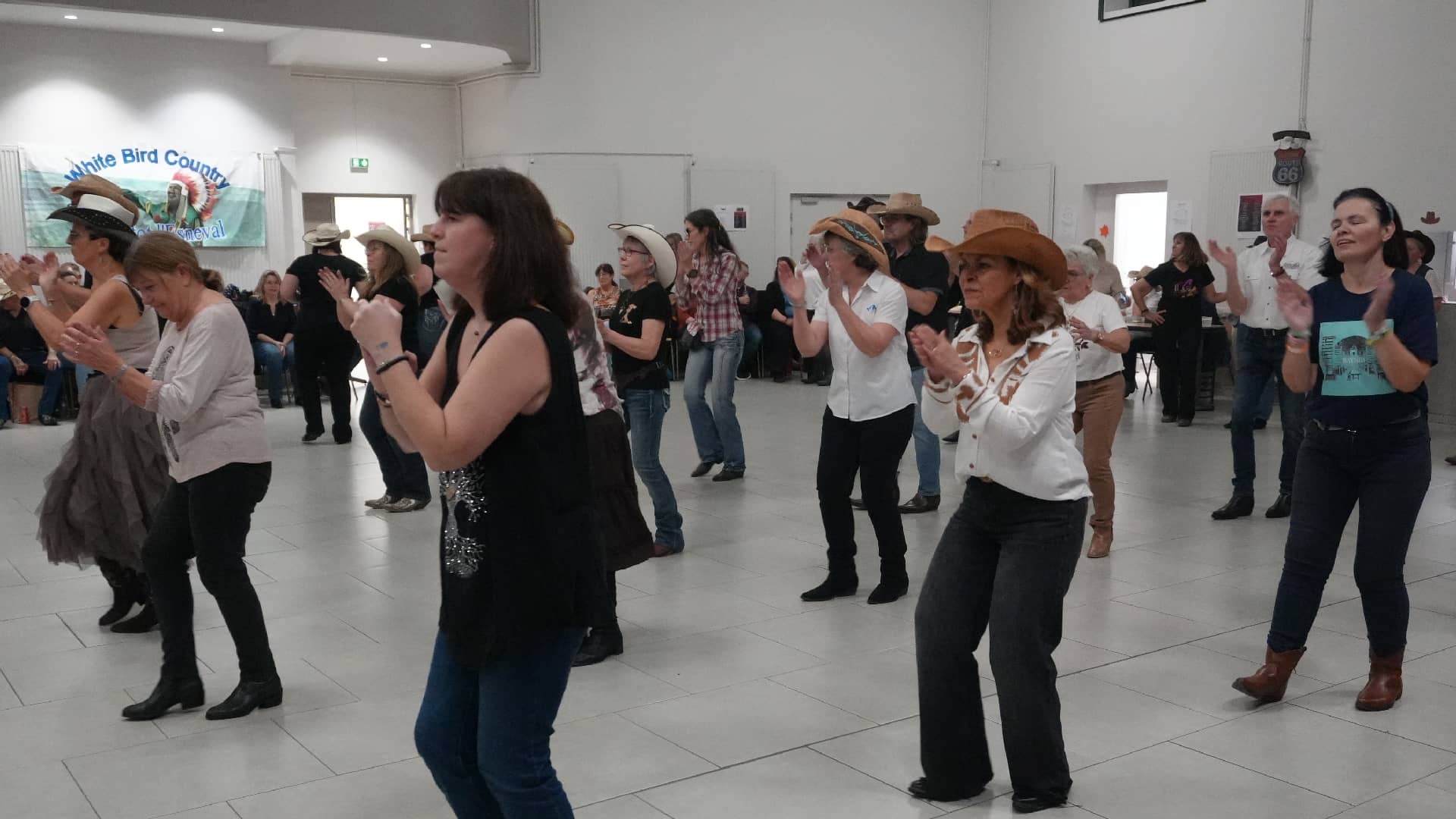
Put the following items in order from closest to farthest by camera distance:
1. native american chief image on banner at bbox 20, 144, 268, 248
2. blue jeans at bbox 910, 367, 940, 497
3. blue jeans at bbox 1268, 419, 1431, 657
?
blue jeans at bbox 1268, 419, 1431, 657, blue jeans at bbox 910, 367, 940, 497, native american chief image on banner at bbox 20, 144, 268, 248

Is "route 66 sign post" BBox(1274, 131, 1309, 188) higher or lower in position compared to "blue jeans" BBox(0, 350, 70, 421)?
higher

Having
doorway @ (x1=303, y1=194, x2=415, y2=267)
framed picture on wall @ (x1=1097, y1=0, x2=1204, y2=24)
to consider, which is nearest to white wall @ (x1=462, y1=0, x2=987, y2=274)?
doorway @ (x1=303, y1=194, x2=415, y2=267)

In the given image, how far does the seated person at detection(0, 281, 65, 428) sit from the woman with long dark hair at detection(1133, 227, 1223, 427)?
9425 millimetres

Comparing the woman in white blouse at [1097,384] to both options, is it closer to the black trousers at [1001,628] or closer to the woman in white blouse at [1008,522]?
the woman in white blouse at [1008,522]

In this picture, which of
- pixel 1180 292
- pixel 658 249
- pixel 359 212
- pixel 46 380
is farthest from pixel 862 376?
pixel 359 212

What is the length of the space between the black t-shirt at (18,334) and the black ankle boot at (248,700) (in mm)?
8120

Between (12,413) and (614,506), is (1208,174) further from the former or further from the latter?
(12,413)

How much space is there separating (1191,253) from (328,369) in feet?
23.5

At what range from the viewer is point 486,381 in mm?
2080

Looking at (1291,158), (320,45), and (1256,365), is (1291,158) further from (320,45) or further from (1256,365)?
(320,45)

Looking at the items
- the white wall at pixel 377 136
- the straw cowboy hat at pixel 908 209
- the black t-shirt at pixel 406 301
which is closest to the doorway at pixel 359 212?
the white wall at pixel 377 136

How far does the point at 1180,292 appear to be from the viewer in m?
11.0

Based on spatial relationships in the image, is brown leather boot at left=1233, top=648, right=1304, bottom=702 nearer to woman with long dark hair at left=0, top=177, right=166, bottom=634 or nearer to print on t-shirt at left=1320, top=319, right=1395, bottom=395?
print on t-shirt at left=1320, top=319, right=1395, bottom=395

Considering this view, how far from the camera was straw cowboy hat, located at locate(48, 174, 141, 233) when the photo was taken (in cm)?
421
